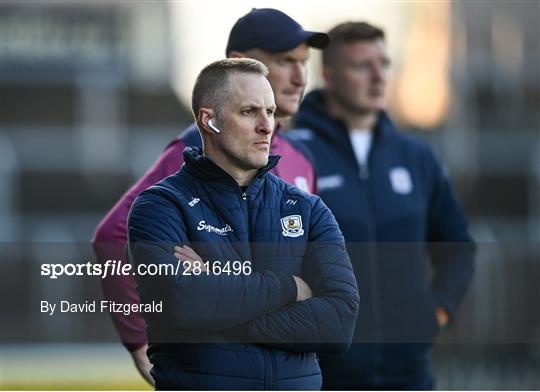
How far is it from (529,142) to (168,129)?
8.45ft

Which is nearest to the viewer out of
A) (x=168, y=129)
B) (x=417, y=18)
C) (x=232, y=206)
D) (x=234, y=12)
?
(x=232, y=206)

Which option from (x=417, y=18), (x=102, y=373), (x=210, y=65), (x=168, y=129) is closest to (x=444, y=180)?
(x=210, y=65)

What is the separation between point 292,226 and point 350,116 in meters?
1.22

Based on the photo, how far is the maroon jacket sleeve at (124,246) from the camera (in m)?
2.68

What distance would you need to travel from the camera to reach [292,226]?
2271 mm

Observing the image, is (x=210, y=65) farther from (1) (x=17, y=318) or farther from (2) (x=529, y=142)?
(2) (x=529, y=142)

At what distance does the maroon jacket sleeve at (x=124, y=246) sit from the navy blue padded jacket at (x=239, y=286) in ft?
1.21

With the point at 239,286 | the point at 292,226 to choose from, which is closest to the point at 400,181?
the point at 292,226

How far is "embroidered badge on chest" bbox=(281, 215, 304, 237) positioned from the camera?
226 centimetres

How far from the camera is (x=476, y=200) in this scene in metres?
9.10

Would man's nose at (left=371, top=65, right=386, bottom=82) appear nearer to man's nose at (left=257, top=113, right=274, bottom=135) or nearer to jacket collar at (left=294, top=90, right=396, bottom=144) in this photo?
jacket collar at (left=294, top=90, right=396, bottom=144)

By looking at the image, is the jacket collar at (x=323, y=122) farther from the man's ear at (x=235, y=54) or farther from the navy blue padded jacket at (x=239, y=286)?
the navy blue padded jacket at (x=239, y=286)

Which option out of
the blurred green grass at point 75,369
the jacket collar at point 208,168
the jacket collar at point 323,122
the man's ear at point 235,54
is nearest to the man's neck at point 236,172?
the jacket collar at point 208,168

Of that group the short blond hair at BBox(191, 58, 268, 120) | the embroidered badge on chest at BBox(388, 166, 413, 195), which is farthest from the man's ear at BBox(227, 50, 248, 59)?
the embroidered badge on chest at BBox(388, 166, 413, 195)
